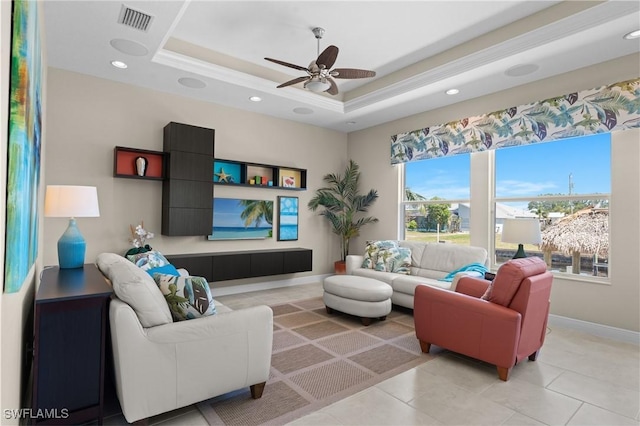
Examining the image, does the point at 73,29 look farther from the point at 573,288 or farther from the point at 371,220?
the point at 573,288

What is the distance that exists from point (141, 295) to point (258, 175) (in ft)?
12.8

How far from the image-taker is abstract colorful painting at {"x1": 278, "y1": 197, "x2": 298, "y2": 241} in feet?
19.5

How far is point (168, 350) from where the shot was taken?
1.95m

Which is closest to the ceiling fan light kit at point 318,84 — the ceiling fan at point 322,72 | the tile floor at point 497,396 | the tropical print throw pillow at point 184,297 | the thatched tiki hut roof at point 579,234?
the ceiling fan at point 322,72

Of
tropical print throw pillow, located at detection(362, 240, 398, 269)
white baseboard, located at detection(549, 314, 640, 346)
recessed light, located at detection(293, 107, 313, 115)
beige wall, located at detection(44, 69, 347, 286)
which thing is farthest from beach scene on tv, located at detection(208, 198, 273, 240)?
white baseboard, located at detection(549, 314, 640, 346)

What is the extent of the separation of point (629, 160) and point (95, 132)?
237 inches

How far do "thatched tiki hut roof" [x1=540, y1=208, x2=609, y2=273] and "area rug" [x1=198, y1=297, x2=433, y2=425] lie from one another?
1.96 metres

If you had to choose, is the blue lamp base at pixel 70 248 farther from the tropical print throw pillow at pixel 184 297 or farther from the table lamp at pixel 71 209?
the tropical print throw pillow at pixel 184 297

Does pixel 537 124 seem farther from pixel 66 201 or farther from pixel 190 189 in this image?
pixel 66 201

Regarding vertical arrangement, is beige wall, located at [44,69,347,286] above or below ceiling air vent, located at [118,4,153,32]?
below

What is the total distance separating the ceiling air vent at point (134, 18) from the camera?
2916 millimetres

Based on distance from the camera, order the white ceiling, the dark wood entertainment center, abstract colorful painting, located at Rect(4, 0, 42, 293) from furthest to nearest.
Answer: the dark wood entertainment center < the white ceiling < abstract colorful painting, located at Rect(4, 0, 42, 293)

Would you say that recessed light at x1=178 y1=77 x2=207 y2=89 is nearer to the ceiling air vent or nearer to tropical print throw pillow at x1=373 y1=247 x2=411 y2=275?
the ceiling air vent

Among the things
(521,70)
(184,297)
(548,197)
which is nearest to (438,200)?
(548,197)
